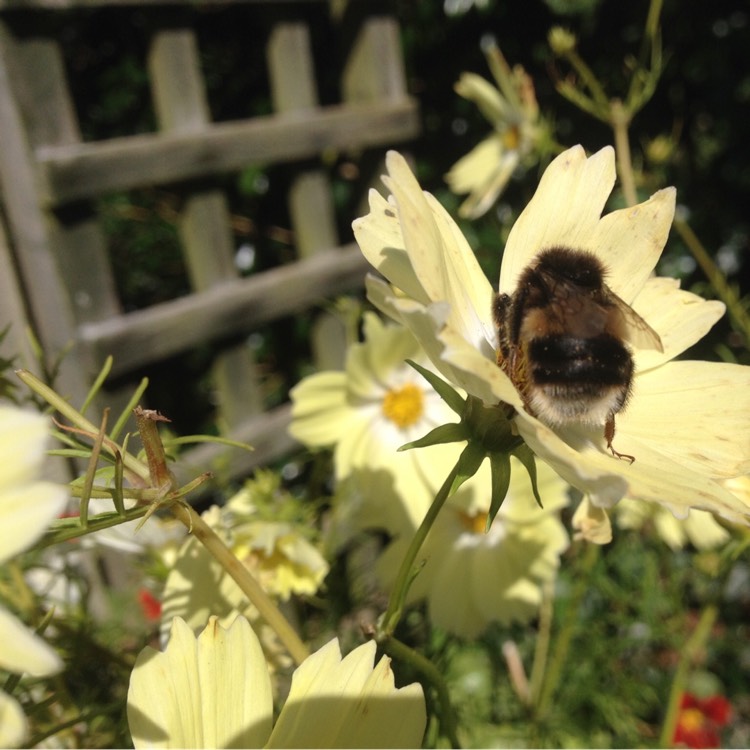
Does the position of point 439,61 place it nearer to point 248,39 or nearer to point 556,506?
point 248,39

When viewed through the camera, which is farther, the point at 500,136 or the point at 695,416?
the point at 500,136

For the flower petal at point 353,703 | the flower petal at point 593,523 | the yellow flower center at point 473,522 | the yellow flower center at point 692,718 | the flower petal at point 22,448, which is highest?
the flower petal at point 22,448

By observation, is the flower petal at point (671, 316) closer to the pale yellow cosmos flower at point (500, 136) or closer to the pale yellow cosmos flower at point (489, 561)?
the pale yellow cosmos flower at point (489, 561)

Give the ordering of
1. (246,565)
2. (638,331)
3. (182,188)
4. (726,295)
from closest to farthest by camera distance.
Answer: (638,331) → (246,565) → (726,295) → (182,188)

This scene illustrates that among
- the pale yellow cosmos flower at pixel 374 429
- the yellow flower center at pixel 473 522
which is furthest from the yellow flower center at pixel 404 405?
the yellow flower center at pixel 473 522

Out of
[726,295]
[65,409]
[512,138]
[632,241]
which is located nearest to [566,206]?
[632,241]

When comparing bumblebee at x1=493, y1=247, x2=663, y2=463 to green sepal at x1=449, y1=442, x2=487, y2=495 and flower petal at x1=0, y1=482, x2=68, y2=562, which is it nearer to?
green sepal at x1=449, y1=442, x2=487, y2=495

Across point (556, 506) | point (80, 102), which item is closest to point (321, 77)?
point (80, 102)

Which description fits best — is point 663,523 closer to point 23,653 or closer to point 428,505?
point 428,505
